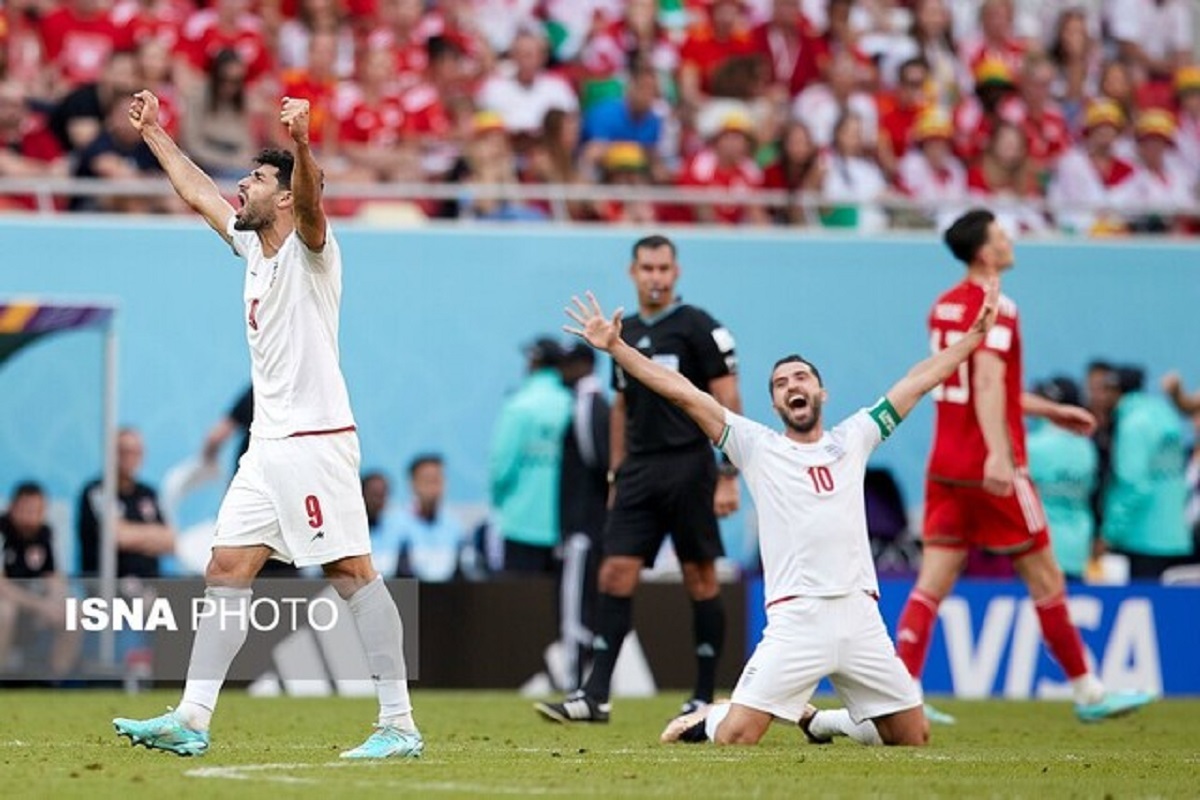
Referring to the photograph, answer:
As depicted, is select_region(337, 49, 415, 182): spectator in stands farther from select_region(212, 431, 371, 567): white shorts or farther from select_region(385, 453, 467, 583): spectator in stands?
select_region(212, 431, 371, 567): white shorts

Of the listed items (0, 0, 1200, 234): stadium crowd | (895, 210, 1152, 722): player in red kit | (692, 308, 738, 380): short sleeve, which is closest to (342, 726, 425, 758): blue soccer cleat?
(692, 308, 738, 380): short sleeve

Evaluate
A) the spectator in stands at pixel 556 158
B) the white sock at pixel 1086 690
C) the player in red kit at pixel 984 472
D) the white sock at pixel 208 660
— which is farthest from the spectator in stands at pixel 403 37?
the white sock at pixel 208 660

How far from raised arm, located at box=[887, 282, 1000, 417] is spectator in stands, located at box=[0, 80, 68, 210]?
9870 mm

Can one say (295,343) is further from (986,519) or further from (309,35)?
(309,35)

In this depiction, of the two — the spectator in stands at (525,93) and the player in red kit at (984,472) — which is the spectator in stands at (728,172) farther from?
the player in red kit at (984,472)

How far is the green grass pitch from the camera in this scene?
930 centimetres

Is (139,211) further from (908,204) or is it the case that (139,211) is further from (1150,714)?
(1150,714)

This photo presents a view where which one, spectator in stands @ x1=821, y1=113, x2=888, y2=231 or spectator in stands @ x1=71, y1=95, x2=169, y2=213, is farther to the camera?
spectator in stands @ x1=821, y1=113, x2=888, y2=231

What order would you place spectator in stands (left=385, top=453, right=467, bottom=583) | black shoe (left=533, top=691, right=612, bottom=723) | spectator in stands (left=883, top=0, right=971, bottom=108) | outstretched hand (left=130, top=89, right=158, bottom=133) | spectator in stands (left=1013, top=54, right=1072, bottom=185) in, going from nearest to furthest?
outstretched hand (left=130, top=89, right=158, bottom=133) → black shoe (left=533, top=691, right=612, bottom=723) → spectator in stands (left=385, top=453, right=467, bottom=583) → spectator in stands (left=1013, top=54, right=1072, bottom=185) → spectator in stands (left=883, top=0, right=971, bottom=108)

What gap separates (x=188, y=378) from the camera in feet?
66.5

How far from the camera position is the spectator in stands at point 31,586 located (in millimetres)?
17141

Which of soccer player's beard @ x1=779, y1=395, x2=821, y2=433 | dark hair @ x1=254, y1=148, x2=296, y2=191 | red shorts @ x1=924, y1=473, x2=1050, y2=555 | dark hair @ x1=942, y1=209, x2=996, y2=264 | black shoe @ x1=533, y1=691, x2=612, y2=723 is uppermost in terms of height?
dark hair @ x1=942, y1=209, x2=996, y2=264

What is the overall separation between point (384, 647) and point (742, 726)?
200cm

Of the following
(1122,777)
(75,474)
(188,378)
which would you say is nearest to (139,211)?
(188,378)
